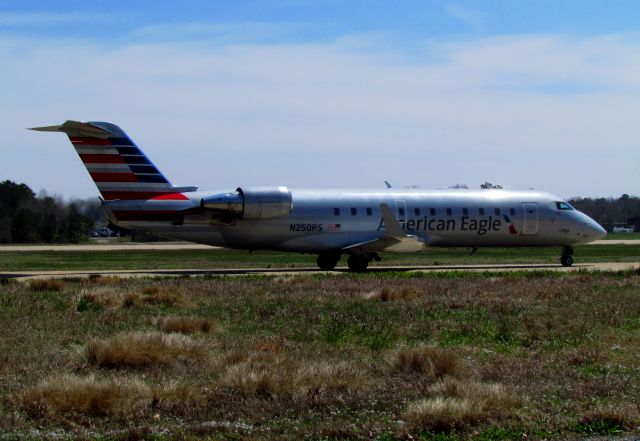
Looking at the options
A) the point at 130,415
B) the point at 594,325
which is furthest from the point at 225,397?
the point at 594,325

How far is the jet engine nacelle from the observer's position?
31.8m

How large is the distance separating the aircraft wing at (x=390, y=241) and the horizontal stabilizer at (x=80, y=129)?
9.90 m

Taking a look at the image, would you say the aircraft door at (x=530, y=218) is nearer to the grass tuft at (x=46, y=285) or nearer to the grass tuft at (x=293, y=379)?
the grass tuft at (x=46, y=285)

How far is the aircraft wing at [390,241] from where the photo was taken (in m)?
32.9

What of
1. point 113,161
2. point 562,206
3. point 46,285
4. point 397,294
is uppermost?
point 113,161

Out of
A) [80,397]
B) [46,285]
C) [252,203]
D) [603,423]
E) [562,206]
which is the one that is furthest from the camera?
[562,206]

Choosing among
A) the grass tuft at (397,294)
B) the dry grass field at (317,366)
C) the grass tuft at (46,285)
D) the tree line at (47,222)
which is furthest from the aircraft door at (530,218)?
the tree line at (47,222)

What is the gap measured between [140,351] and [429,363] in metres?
A: 3.64

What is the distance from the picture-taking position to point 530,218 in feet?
121

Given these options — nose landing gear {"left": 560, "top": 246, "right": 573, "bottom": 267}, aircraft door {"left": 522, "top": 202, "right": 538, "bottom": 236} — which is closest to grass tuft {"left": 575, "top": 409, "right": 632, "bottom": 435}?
aircraft door {"left": 522, "top": 202, "right": 538, "bottom": 236}

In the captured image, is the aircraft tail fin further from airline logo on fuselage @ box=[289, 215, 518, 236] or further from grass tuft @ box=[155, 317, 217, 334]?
grass tuft @ box=[155, 317, 217, 334]

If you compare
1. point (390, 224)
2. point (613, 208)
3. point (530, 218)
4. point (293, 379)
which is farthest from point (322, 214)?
point (613, 208)

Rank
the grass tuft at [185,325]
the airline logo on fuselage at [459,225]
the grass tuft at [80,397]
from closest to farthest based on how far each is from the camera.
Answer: the grass tuft at [80,397] → the grass tuft at [185,325] → the airline logo on fuselage at [459,225]

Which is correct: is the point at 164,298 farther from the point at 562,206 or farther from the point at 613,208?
the point at 613,208
